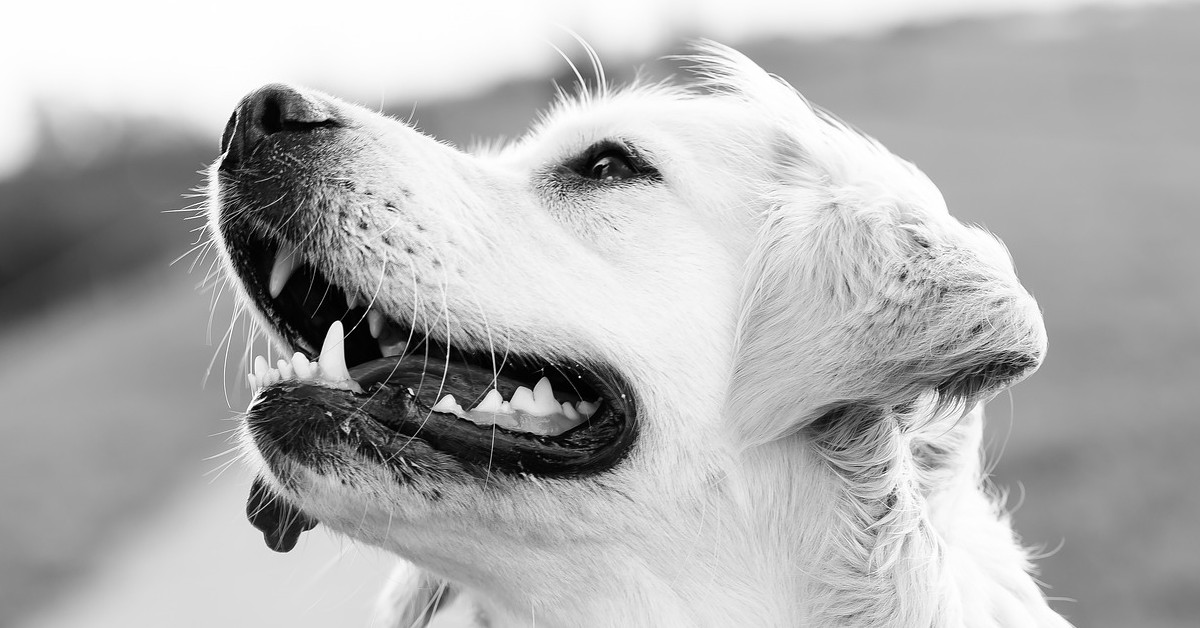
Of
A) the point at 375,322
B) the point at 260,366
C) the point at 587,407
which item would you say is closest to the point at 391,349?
the point at 375,322

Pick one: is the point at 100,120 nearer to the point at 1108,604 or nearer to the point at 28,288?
the point at 28,288

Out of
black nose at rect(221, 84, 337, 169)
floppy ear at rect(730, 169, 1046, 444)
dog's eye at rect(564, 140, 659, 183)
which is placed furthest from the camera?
dog's eye at rect(564, 140, 659, 183)

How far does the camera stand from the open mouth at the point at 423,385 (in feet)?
8.21

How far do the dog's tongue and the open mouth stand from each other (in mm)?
325

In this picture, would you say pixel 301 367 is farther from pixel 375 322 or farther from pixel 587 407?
pixel 587 407

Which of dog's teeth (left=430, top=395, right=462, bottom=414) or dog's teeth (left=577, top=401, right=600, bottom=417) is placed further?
dog's teeth (left=577, top=401, right=600, bottom=417)

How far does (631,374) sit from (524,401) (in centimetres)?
28

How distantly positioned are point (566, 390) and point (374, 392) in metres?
0.51

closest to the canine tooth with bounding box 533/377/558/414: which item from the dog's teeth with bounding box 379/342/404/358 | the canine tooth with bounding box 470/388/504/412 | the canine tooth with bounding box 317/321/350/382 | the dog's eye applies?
the canine tooth with bounding box 470/388/504/412

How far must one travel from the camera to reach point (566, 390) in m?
2.76

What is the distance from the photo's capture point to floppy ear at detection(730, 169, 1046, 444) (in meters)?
2.35

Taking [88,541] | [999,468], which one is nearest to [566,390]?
[999,468]

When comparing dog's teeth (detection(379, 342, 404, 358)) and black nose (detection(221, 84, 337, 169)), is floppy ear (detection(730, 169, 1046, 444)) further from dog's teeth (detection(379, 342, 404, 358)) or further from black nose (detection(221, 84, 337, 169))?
black nose (detection(221, 84, 337, 169))

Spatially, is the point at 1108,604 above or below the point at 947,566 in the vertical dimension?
below
